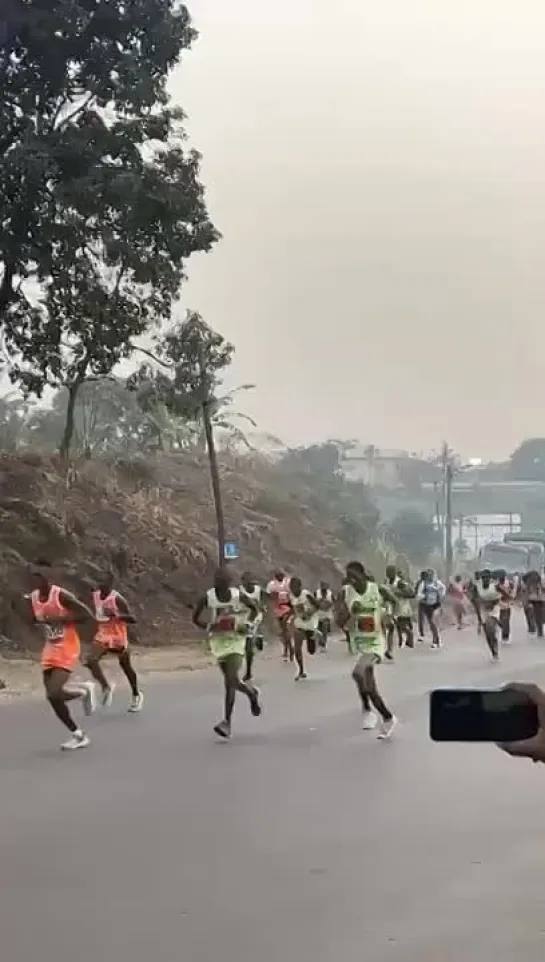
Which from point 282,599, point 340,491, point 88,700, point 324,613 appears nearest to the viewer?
point 88,700

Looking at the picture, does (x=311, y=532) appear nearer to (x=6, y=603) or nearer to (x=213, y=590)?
(x=6, y=603)

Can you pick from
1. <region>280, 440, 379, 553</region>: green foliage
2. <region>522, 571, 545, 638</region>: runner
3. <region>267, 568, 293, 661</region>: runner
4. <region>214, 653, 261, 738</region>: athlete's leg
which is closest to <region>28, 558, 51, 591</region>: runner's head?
<region>214, 653, 261, 738</region>: athlete's leg

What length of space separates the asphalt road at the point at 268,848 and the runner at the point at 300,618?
24.8ft

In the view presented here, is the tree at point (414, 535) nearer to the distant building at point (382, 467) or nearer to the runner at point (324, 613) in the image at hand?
the distant building at point (382, 467)

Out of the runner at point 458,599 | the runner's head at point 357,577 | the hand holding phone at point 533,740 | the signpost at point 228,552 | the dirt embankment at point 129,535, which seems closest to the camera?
the hand holding phone at point 533,740

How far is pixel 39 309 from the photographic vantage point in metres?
24.2

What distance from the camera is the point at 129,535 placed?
35.3 meters

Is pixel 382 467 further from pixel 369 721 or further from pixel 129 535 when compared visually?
pixel 369 721

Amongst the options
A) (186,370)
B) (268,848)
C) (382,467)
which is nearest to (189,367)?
(186,370)

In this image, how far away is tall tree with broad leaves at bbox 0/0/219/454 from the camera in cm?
2247

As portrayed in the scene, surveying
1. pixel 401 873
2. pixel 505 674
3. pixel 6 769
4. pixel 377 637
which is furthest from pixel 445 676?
pixel 401 873

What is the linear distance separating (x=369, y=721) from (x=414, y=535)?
49614 millimetres

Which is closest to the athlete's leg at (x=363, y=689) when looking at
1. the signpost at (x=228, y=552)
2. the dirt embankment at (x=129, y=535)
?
the dirt embankment at (x=129, y=535)

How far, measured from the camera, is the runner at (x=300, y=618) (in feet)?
72.8
